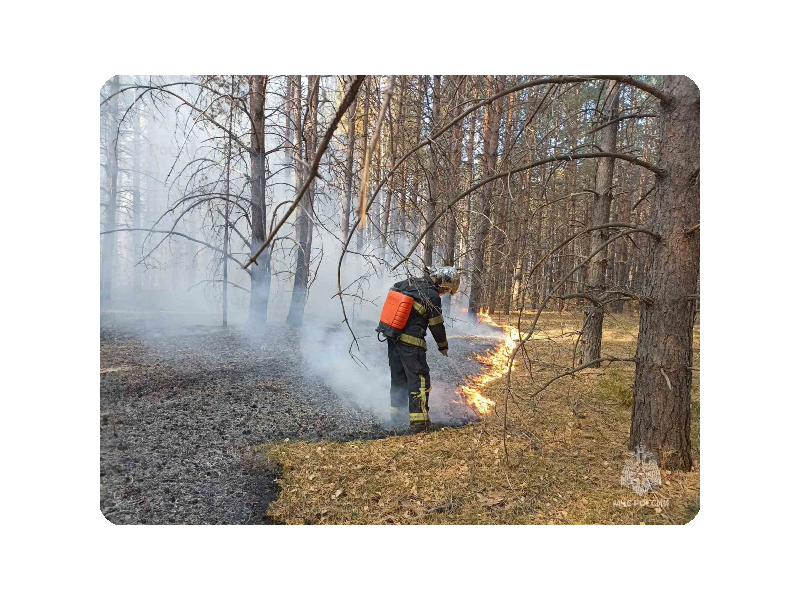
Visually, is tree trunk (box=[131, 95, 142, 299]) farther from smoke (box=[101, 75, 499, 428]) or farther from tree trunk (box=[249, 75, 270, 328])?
tree trunk (box=[249, 75, 270, 328])

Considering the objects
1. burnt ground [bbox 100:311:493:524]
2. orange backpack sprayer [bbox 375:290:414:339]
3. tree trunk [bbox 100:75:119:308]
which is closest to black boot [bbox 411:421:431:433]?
burnt ground [bbox 100:311:493:524]

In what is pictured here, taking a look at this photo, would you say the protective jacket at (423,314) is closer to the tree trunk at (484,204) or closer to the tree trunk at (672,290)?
the tree trunk at (484,204)

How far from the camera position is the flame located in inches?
147

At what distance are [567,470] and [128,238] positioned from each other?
3018mm

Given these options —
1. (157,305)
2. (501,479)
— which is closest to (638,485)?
(501,479)

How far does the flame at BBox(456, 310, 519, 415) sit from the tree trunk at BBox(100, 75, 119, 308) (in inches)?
98.5

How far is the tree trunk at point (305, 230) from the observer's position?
313 centimetres

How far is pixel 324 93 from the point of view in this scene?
9.73 feet

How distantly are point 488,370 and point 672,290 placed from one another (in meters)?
1.41

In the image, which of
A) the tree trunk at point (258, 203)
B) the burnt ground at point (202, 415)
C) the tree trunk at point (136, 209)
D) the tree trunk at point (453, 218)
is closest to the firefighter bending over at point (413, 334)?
the tree trunk at point (453, 218)

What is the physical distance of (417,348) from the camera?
397 cm

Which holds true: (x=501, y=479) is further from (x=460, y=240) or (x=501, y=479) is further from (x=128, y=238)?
(x=128, y=238)

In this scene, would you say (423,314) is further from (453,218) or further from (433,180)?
(433,180)

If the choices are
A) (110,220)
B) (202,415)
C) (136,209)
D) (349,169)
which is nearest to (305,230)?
(349,169)
